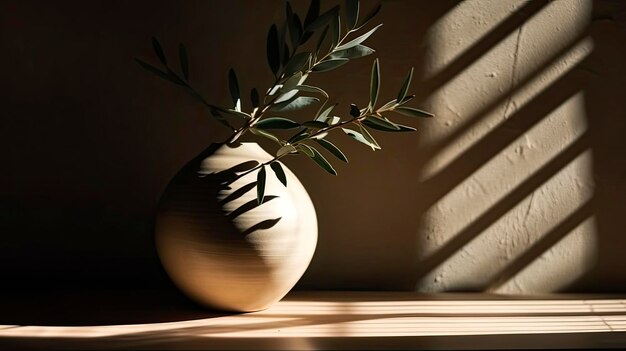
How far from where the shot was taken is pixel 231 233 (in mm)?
833

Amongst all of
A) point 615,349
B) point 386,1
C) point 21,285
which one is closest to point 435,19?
point 386,1

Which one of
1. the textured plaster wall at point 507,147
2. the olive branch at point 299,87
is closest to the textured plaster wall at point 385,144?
the textured plaster wall at point 507,147

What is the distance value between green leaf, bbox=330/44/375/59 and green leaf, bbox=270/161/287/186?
0.56ft

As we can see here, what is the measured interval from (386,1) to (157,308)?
58 centimetres

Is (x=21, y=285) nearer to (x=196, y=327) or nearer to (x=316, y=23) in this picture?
(x=196, y=327)

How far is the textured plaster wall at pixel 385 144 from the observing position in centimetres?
107

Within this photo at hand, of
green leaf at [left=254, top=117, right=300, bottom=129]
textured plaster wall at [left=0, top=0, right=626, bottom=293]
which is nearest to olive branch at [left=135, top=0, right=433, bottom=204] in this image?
green leaf at [left=254, top=117, right=300, bottom=129]

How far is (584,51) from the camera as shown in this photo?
3.67 feet

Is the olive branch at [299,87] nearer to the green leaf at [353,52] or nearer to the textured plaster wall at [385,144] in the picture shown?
the green leaf at [353,52]

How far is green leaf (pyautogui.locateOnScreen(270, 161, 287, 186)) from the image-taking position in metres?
0.86

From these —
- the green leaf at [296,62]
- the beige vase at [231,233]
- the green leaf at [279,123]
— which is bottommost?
the beige vase at [231,233]

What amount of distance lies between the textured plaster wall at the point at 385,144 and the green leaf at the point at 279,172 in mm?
212

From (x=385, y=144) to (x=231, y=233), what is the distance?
0.36 meters

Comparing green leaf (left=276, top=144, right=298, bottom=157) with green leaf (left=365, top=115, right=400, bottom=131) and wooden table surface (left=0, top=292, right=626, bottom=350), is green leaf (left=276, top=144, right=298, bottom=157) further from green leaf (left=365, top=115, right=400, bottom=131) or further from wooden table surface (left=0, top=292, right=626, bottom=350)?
wooden table surface (left=0, top=292, right=626, bottom=350)
